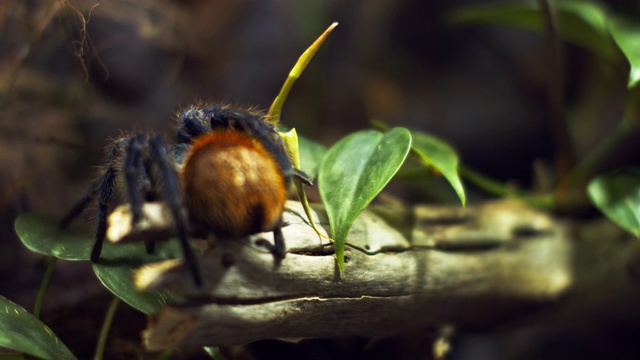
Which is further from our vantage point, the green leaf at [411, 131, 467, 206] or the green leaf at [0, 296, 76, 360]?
the green leaf at [411, 131, 467, 206]

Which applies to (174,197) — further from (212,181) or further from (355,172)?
(355,172)

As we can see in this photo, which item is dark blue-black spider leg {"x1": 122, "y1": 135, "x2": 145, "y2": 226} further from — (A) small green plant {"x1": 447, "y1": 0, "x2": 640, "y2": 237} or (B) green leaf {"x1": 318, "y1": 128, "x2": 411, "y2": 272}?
(A) small green plant {"x1": 447, "y1": 0, "x2": 640, "y2": 237}

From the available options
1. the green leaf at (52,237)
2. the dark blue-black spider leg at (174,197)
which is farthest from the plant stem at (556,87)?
the green leaf at (52,237)

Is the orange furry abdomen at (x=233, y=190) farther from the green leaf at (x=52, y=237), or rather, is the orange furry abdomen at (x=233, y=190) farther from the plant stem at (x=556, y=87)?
the plant stem at (x=556, y=87)

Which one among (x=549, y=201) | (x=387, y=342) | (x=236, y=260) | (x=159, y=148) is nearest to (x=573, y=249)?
(x=549, y=201)

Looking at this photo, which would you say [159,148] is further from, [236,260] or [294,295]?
[294,295]

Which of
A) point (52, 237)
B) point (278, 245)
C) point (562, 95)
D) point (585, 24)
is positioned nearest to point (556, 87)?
point (562, 95)

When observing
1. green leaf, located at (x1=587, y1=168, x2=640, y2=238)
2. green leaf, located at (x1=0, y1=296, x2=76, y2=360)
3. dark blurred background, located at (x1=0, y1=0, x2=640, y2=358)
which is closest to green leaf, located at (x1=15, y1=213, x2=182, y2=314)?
green leaf, located at (x1=0, y1=296, x2=76, y2=360)
